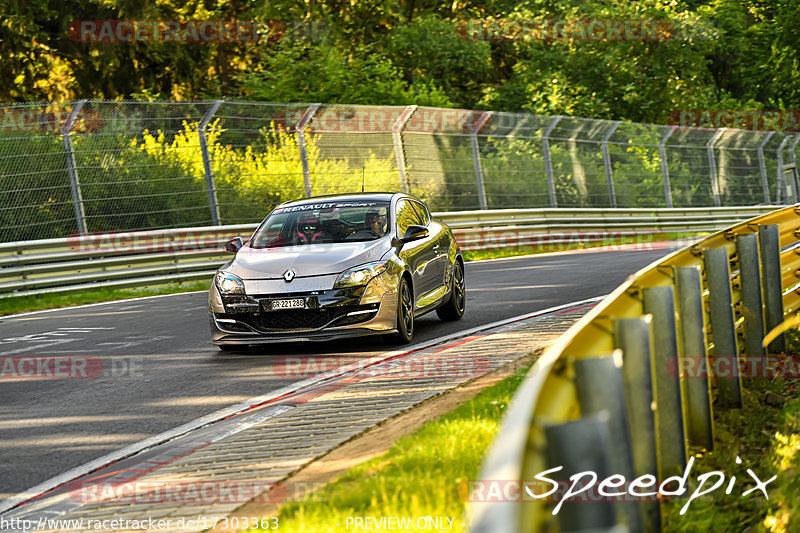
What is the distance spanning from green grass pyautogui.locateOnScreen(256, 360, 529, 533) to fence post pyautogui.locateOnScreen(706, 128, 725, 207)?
2884cm

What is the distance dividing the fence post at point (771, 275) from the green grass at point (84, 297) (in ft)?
36.9

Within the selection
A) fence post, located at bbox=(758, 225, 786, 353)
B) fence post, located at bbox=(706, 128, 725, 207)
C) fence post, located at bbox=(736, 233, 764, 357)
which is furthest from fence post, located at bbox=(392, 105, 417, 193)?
fence post, located at bbox=(736, 233, 764, 357)

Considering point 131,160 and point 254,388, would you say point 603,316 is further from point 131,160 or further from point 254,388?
point 131,160

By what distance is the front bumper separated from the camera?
9930mm

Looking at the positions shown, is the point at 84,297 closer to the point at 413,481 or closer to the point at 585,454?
the point at 413,481

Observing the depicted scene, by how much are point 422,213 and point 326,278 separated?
9.68 ft

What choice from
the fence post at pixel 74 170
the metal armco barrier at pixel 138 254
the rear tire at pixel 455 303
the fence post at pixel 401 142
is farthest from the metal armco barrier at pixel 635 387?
the fence post at pixel 401 142

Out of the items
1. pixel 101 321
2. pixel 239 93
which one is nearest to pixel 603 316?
pixel 101 321

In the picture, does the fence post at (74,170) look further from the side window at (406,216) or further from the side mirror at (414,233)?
the side mirror at (414,233)

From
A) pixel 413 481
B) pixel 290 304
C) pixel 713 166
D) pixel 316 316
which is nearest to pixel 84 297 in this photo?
pixel 290 304

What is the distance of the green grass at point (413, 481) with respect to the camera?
15.9 ft

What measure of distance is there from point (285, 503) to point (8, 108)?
14719mm

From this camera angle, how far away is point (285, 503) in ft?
17.1

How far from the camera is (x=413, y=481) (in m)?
5.33
